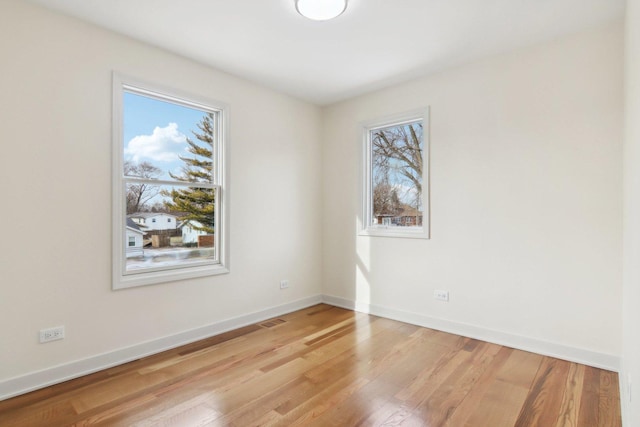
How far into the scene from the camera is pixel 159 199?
10.3 feet

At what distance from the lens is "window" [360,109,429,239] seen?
149 inches

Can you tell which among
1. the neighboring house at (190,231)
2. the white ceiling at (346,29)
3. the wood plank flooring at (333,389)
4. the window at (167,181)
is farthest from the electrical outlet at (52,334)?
the white ceiling at (346,29)

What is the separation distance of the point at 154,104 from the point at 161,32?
616mm

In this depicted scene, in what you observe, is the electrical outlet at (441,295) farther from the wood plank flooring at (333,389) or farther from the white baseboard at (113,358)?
the white baseboard at (113,358)

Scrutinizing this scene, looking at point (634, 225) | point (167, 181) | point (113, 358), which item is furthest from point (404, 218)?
point (113, 358)

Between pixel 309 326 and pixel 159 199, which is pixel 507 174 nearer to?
pixel 309 326

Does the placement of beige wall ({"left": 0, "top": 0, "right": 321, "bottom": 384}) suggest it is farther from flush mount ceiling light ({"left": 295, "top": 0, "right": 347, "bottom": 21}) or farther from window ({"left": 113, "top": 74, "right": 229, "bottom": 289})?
flush mount ceiling light ({"left": 295, "top": 0, "right": 347, "bottom": 21})

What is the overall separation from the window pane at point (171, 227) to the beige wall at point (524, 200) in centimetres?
200

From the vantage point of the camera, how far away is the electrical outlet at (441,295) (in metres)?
3.52

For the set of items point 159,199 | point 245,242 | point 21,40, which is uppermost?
point 21,40

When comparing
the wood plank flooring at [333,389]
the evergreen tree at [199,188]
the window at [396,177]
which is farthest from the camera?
the window at [396,177]

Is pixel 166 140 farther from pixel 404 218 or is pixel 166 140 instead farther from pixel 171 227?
pixel 404 218

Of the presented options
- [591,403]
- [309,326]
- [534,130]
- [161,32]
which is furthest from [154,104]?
[591,403]

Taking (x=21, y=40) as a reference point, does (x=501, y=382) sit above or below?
below
